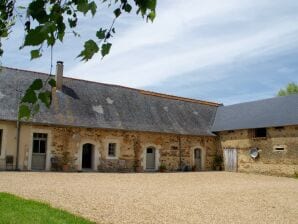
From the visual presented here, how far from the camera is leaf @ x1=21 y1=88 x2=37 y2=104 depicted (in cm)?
153

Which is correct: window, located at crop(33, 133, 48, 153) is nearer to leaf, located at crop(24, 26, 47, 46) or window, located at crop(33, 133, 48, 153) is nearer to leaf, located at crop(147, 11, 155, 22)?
leaf, located at crop(147, 11, 155, 22)

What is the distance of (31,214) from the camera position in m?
6.86

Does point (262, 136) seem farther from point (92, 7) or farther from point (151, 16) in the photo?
point (92, 7)

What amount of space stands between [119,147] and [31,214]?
1406 cm

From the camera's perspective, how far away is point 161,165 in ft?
73.3

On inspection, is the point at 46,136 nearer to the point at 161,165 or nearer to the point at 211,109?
the point at 161,165

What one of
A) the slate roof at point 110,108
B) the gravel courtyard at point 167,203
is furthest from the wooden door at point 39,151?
the gravel courtyard at point 167,203

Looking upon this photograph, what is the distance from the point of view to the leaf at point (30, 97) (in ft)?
5.03

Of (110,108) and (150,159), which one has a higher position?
(110,108)

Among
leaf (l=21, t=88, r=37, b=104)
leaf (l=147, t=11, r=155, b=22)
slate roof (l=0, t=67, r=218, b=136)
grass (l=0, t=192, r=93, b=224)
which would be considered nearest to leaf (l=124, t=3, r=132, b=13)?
leaf (l=147, t=11, r=155, b=22)

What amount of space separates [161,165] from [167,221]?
1512cm

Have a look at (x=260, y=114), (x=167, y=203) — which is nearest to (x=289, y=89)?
(x=260, y=114)

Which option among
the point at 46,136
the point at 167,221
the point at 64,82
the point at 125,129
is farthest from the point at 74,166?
the point at 167,221

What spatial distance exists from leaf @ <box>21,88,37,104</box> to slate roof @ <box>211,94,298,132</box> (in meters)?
19.9
